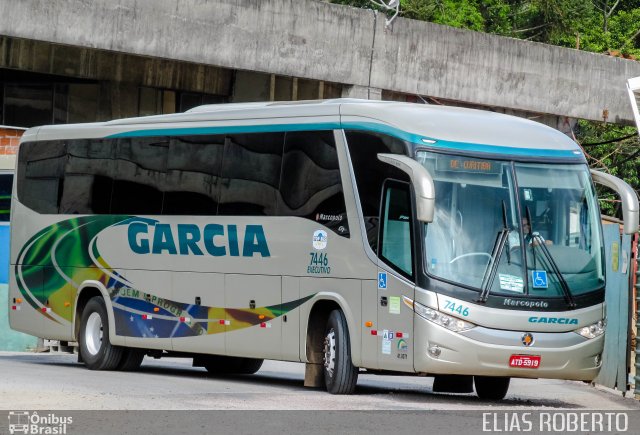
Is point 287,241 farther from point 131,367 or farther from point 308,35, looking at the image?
point 308,35

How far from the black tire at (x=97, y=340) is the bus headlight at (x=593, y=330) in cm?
747

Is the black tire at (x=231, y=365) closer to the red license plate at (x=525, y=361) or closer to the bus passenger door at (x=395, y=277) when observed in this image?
the bus passenger door at (x=395, y=277)

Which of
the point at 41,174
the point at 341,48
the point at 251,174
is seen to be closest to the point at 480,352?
the point at 251,174

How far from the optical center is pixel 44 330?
850 inches

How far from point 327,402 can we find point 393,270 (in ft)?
5.53

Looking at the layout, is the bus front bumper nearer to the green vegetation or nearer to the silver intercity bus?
the silver intercity bus

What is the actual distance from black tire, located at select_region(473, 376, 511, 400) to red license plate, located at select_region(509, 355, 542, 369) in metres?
1.85

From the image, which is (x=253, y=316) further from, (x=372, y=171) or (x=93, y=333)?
(x=93, y=333)

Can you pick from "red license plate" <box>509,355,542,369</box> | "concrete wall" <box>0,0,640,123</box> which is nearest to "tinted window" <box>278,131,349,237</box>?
"red license plate" <box>509,355,542,369</box>

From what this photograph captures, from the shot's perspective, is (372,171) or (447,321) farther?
(372,171)

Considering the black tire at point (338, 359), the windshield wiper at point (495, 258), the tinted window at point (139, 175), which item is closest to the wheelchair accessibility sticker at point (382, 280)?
the black tire at point (338, 359)

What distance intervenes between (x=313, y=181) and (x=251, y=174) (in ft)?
4.49

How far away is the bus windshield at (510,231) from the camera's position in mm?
15117

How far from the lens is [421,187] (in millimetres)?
14578
